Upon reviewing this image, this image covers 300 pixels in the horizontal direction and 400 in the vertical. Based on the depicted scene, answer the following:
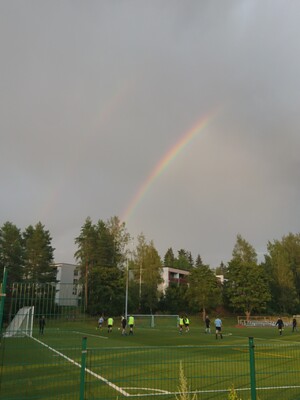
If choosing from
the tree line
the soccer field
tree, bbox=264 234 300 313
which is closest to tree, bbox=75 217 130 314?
the tree line

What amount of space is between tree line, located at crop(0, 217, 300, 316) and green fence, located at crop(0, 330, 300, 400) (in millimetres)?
47004

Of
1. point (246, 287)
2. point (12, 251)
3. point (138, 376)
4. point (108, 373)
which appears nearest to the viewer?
point (138, 376)

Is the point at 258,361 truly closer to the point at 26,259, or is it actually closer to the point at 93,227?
the point at 26,259

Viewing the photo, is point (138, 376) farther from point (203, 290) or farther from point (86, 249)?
point (86, 249)

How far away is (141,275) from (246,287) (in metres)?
19.6

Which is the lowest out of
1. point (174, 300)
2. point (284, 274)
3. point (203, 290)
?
point (174, 300)

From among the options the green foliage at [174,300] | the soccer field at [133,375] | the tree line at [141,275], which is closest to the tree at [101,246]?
the tree line at [141,275]

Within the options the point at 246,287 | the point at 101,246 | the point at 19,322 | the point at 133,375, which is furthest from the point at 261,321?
the point at 133,375

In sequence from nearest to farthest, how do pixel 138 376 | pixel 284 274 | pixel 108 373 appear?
pixel 138 376 < pixel 108 373 < pixel 284 274

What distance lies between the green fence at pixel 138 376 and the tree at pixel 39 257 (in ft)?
196

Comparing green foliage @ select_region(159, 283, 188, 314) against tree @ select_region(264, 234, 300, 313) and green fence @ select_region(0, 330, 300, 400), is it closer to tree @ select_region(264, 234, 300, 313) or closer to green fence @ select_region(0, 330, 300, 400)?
tree @ select_region(264, 234, 300, 313)

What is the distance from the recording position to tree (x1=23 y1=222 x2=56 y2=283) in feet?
248

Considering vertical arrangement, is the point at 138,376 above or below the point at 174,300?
below

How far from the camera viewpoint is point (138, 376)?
12203mm
